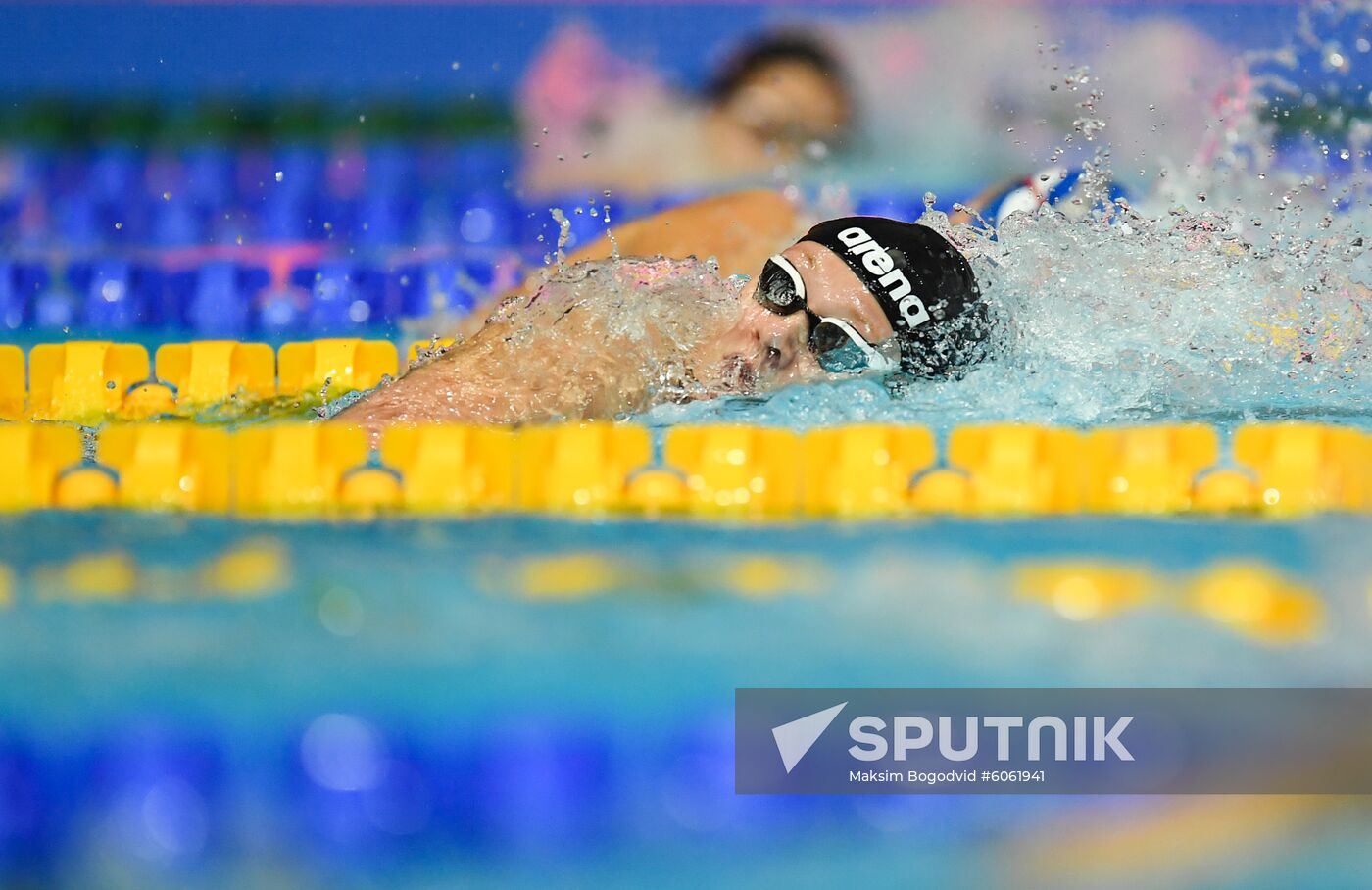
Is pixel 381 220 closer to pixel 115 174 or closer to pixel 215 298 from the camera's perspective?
pixel 215 298

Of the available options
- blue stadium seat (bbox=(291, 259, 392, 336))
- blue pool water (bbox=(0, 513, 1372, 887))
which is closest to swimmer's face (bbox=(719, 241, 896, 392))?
blue pool water (bbox=(0, 513, 1372, 887))

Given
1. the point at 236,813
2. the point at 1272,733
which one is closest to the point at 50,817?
the point at 236,813

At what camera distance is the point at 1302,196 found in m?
5.35

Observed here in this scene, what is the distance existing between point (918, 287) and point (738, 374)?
0.38m

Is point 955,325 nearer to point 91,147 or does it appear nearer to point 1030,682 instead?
point 1030,682

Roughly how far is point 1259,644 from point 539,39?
464 cm

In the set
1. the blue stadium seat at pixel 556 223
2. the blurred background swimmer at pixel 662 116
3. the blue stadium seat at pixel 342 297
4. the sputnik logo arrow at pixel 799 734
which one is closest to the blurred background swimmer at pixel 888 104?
the blurred background swimmer at pixel 662 116

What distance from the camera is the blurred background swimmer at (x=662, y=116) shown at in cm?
557

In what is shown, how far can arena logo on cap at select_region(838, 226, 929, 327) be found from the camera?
2494 mm

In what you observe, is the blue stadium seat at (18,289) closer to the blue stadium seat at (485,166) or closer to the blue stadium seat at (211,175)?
the blue stadium seat at (211,175)

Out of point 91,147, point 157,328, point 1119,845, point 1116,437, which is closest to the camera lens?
point 1119,845

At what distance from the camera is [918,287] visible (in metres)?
2.51

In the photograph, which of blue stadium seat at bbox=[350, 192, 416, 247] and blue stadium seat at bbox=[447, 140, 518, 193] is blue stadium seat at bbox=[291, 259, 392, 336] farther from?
blue stadium seat at bbox=[447, 140, 518, 193]

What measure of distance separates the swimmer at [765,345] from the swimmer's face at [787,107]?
3.04m
